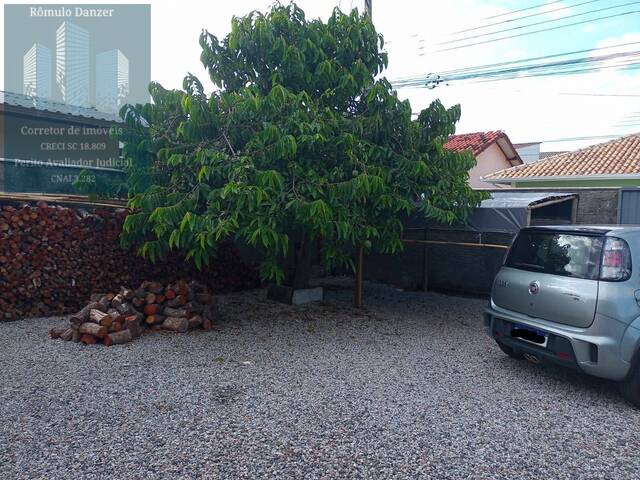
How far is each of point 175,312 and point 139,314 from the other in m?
0.43

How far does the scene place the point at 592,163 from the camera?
14.6 m

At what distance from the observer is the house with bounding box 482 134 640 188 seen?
1347 centimetres

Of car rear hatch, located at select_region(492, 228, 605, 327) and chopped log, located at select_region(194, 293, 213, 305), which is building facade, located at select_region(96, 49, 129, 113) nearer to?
chopped log, located at select_region(194, 293, 213, 305)

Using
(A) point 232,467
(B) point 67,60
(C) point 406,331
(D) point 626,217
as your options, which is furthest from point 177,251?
(B) point 67,60

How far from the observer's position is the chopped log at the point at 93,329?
5227mm

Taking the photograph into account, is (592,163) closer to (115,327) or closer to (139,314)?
(139,314)

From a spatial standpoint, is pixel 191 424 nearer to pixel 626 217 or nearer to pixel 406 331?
pixel 406 331

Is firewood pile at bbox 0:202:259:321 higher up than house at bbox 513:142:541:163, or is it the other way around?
house at bbox 513:142:541:163

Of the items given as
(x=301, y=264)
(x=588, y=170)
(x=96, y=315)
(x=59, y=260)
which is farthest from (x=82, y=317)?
(x=588, y=170)

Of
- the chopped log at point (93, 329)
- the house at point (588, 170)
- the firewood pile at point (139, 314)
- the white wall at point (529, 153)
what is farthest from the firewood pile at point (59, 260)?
the white wall at point (529, 153)

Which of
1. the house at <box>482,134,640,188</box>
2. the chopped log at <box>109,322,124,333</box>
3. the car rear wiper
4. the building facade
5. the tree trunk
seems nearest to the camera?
the car rear wiper

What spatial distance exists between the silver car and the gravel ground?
383 mm

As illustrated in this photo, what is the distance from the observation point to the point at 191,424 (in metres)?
3.38

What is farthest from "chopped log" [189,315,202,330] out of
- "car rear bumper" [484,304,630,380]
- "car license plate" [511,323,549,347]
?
"car rear bumper" [484,304,630,380]
